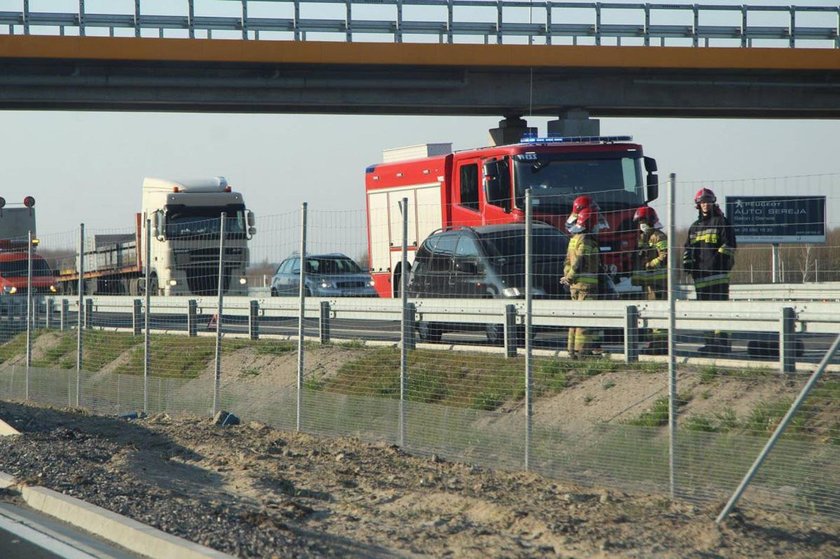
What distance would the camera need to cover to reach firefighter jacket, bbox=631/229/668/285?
12.5m

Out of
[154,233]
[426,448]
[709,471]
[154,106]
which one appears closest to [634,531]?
[709,471]

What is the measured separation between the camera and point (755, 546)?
7.05m

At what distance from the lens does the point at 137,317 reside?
2047cm

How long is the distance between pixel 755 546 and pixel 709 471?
149 centimetres

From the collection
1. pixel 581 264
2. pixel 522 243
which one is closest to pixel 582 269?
pixel 581 264

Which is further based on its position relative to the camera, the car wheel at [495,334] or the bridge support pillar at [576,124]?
the bridge support pillar at [576,124]

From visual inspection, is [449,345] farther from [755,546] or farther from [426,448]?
[755,546]

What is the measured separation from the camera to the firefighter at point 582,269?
1178cm

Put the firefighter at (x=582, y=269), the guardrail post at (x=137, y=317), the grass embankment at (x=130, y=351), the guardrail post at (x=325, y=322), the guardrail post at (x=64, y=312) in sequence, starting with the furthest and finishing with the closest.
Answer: the guardrail post at (x=64, y=312)
the guardrail post at (x=137, y=317)
the grass embankment at (x=130, y=351)
the guardrail post at (x=325, y=322)
the firefighter at (x=582, y=269)

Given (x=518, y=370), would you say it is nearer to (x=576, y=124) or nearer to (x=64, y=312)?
(x=64, y=312)

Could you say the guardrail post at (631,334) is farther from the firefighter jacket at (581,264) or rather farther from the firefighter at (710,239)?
the firefighter at (710,239)

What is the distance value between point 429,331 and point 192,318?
6229 millimetres

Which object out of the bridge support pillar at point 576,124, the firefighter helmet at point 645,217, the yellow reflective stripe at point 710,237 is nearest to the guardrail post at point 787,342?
the yellow reflective stripe at point 710,237

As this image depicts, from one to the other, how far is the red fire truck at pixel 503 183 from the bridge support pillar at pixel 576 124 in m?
13.6
